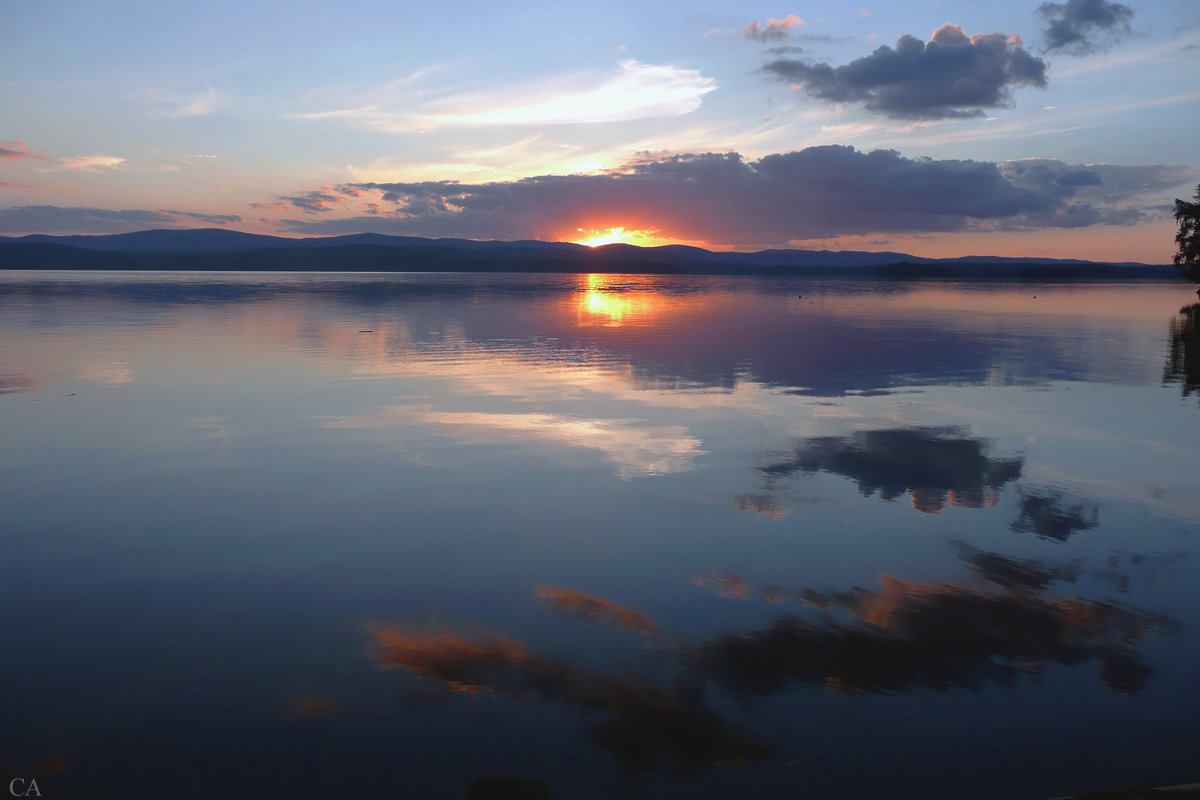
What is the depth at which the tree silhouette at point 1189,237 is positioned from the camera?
7044cm

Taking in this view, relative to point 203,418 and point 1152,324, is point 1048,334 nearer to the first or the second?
point 1152,324

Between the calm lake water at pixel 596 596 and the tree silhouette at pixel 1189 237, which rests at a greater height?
the tree silhouette at pixel 1189 237

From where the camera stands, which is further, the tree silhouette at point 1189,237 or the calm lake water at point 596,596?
the tree silhouette at point 1189,237

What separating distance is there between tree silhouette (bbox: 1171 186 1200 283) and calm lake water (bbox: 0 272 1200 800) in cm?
6555

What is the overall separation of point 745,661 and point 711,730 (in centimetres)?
109

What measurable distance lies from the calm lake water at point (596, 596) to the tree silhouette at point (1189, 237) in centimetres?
6555

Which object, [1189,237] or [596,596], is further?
[1189,237]

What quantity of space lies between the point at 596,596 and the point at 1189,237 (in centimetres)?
8452

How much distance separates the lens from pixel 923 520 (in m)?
10.6

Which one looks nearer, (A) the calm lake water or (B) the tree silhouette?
(A) the calm lake water

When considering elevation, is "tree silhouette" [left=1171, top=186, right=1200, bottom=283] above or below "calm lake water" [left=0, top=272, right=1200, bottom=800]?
above

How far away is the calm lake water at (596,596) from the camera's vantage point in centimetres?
554

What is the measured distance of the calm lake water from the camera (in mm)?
5535

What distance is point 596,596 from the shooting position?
26.5ft
